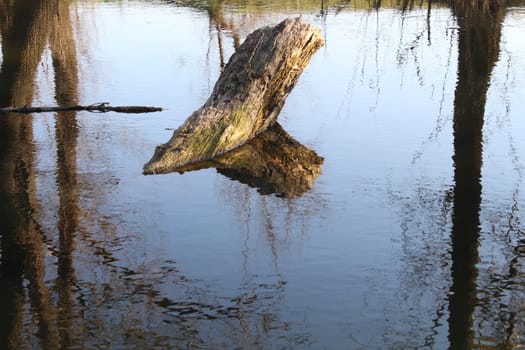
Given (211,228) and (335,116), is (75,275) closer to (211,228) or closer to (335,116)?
(211,228)

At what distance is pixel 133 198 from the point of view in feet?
27.9

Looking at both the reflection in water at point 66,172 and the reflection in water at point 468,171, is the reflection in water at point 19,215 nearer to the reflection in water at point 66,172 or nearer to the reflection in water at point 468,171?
the reflection in water at point 66,172

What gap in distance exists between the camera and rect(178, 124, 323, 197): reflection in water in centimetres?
909

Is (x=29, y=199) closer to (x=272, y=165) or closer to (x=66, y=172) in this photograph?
(x=66, y=172)

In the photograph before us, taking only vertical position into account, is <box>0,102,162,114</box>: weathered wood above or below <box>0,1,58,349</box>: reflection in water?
above

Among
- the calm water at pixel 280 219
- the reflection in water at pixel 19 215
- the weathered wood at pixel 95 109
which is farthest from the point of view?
the weathered wood at pixel 95 109

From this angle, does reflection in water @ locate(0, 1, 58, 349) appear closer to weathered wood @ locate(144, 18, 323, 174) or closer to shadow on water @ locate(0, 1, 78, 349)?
shadow on water @ locate(0, 1, 78, 349)

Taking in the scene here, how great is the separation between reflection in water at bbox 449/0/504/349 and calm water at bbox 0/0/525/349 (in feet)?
0.09

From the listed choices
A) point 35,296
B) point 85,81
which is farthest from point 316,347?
point 85,81

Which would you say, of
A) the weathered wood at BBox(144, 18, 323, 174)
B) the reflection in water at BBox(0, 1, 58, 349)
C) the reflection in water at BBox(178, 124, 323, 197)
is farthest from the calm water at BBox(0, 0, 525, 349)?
the weathered wood at BBox(144, 18, 323, 174)

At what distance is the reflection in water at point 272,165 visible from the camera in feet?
29.8

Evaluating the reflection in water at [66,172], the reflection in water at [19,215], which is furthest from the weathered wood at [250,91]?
the reflection in water at [19,215]

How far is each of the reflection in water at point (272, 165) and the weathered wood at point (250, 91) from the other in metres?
0.18

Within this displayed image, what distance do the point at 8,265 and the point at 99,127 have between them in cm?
467
